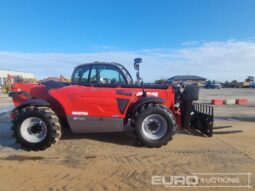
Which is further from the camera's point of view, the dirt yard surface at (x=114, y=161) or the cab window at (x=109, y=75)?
the cab window at (x=109, y=75)

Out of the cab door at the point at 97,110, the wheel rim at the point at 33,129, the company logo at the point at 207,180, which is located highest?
the cab door at the point at 97,110

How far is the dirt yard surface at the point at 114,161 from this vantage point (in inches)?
211

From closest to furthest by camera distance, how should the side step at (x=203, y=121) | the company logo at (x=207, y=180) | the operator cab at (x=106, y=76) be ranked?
1. the company logo at (x=207, y=180)
2. the operator cab at (x=106, y=76)
3. the side step at (x=203, y=121)

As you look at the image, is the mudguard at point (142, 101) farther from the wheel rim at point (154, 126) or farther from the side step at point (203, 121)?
the side step at point (203, 121)

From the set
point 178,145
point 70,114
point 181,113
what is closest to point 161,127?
point 178,145

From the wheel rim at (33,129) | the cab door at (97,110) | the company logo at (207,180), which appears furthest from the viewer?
the cab door at (97,110)

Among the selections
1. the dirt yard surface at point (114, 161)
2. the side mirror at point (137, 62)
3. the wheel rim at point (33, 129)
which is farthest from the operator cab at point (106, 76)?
the wheel rim at point (33, 129)

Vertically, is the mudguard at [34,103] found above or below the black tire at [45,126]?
above

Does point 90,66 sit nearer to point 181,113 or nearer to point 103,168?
point 181,113

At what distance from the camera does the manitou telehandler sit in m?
7.70

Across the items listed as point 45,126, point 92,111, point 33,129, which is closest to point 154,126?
point 92,111

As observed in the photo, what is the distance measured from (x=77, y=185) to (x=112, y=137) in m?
3.80

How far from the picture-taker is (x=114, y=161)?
21.7 ft

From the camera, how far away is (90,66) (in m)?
9.03
